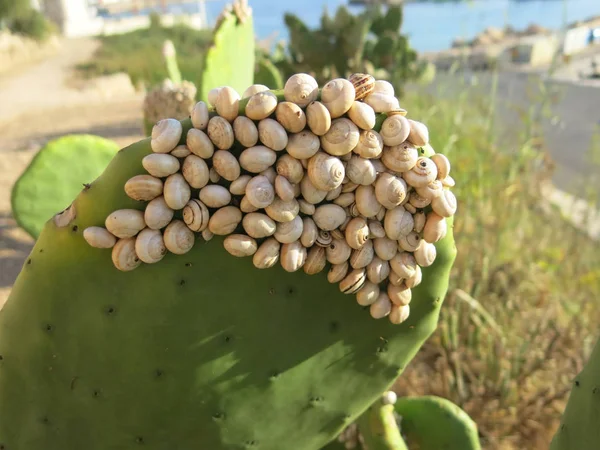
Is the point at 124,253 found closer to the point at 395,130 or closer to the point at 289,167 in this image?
the point at 289,167

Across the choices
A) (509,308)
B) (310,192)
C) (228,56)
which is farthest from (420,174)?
(509,308)

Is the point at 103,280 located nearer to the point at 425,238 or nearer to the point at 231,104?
the point at 231,104

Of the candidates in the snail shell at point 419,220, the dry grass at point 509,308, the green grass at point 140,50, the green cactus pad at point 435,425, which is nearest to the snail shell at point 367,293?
the snail shell at point 419,220

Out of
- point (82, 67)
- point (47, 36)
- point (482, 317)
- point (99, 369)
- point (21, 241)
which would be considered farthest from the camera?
point (47, 36)

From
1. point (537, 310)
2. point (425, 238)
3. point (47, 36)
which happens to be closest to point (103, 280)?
point (425, 238)

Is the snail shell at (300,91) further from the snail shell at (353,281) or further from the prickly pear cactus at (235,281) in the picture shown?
the snail shell at (353,281)
